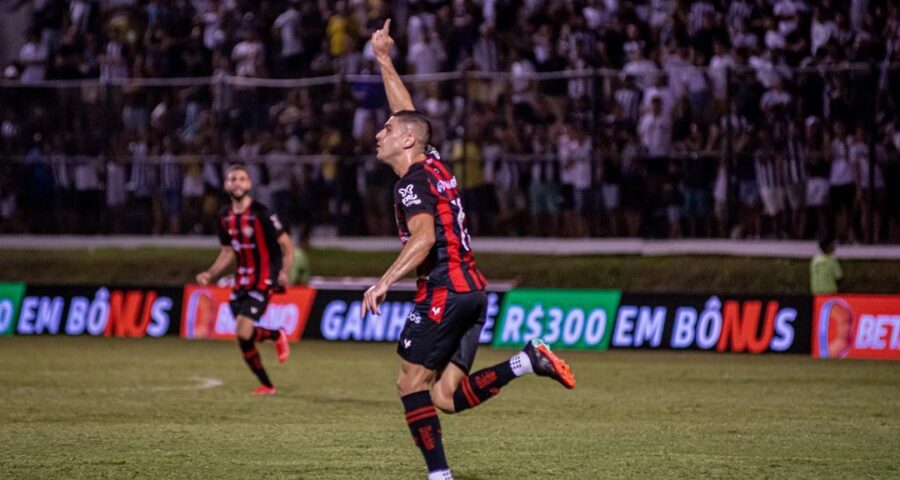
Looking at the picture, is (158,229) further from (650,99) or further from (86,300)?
(650,99)

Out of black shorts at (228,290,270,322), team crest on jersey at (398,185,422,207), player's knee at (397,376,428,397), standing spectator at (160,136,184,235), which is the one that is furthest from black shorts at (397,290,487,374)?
standing spectator at (160,136,184,235)

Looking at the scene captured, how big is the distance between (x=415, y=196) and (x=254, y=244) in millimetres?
7273

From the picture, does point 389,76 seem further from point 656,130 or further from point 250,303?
point 656,130

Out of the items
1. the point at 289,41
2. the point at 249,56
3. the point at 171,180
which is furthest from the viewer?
the point at 289,41

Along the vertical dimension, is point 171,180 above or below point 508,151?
below

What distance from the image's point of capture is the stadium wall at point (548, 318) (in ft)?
65.2

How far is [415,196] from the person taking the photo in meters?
8.84

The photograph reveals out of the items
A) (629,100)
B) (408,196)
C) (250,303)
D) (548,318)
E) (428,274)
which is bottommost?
(548,318)

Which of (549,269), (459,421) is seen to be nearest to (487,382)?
(459,421)

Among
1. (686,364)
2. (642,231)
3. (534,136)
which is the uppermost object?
(534,136)

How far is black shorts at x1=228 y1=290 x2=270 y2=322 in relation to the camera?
15.6 m

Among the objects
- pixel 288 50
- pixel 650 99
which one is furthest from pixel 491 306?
pixel 288 50

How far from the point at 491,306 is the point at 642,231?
99.3 inches

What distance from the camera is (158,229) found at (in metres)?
23.5
